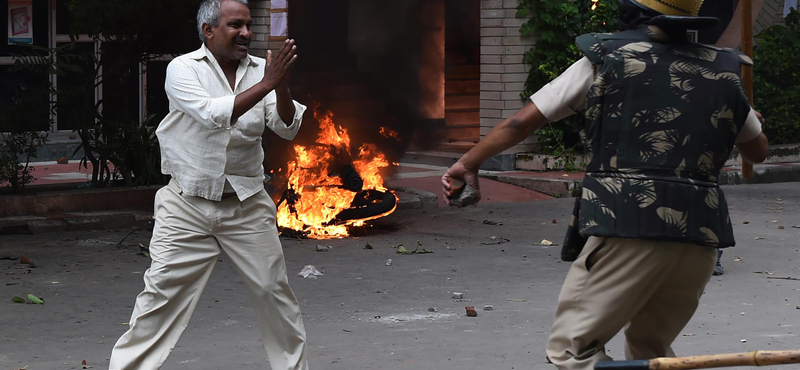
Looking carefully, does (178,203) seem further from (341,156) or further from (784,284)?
(341,156)

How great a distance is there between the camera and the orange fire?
10438mm

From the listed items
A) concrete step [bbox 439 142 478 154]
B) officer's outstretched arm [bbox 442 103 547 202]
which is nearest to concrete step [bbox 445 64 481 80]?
concrete step [bbox 439 142 478 154]

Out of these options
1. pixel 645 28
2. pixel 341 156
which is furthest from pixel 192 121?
pixel 341 156

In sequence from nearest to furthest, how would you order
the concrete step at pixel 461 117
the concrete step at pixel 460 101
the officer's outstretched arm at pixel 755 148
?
the officer's outstretched arm at pixel 755 148 → the concrete step at pixel 461 117 → the concrete step at pixel 460 101

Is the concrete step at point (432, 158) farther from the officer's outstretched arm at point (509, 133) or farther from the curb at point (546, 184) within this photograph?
the officer's outstretched arm at point (509, 133)

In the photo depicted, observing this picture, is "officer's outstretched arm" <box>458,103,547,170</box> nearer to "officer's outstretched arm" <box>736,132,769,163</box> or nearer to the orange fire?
"officer's outstretched arm" <box>736,132,769,163</box>

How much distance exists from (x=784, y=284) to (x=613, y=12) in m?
7.67

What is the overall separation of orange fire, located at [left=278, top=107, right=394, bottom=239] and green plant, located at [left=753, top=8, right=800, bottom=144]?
760 cm

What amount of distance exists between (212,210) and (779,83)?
13.5 metres

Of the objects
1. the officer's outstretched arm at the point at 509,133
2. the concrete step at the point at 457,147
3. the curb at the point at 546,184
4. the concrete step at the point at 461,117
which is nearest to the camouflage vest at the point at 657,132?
the officer's outstretched arm at the point at 509,133

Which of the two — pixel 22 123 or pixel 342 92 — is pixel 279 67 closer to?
pixel 342 92

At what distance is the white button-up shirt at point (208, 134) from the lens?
16.1ft

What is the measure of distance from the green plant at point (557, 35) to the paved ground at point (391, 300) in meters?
3.83

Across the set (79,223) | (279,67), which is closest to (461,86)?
(79,223)
